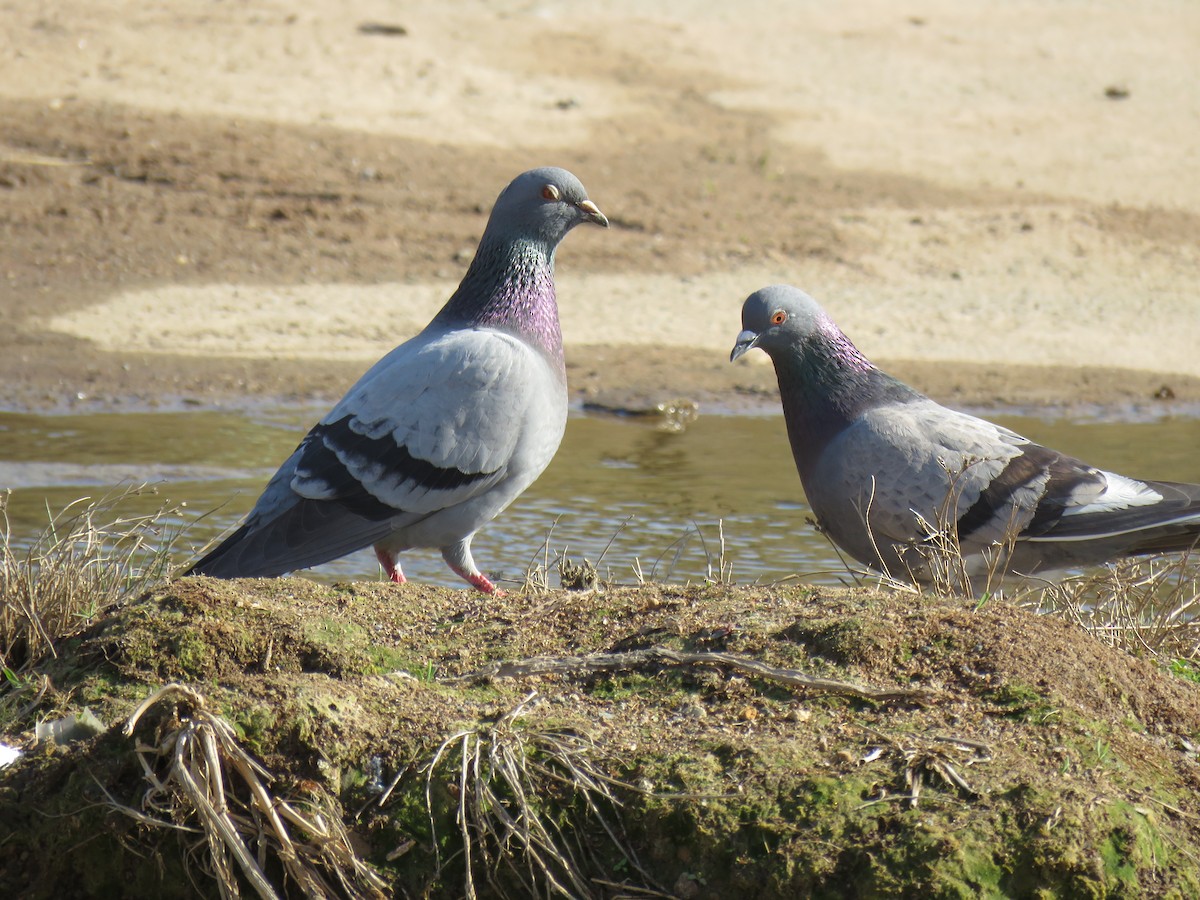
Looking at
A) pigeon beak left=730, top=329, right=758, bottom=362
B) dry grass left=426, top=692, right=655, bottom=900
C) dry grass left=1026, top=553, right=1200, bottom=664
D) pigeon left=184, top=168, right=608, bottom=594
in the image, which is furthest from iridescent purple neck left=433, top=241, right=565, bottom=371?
dry grass left=426, top=692, right=655, bottom=900

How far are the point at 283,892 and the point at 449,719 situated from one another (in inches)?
15.8

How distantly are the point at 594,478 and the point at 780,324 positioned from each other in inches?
79.5

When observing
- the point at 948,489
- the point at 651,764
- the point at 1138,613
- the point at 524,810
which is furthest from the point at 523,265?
the point at 524,810

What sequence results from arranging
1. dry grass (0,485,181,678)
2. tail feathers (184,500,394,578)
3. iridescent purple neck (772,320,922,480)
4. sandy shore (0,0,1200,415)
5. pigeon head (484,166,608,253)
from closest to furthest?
dry grass (0,485,181,678), tail feathers (184,500,394,578), iridescent purple neck (772,320,922,480), pigeon head (484,166,608,253), sandy shore (0,0,1200,415)

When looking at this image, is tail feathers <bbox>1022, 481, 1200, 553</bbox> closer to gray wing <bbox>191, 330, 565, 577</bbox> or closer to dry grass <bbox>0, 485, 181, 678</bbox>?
gray wing <bbox>191, 330, 565, 577</bbox>

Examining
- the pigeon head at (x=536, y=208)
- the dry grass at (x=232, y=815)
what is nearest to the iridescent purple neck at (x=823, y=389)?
the pigeon head at (x=536, y=208)

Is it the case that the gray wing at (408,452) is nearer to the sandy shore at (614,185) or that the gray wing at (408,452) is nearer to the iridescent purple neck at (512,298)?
the iridescent purple neck at (512,298)

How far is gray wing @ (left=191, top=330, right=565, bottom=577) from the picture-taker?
4.94 m

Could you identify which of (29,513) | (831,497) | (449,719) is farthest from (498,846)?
(29,513)

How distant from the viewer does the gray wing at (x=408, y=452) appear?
16.2ft

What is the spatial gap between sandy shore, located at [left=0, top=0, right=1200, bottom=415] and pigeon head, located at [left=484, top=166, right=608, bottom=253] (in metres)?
3.15

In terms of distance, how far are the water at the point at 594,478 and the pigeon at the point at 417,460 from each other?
1.01 ft

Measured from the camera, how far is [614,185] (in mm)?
12391

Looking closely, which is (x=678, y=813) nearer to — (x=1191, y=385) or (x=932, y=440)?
(x=932, y=440)
